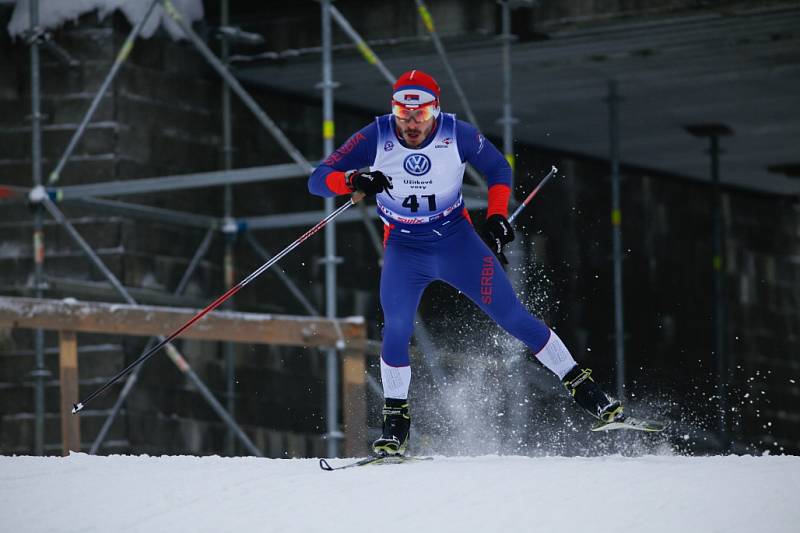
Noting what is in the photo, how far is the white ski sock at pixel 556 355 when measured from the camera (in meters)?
9.19

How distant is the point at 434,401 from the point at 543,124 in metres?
6.32

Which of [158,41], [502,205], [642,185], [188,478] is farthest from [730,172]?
[188,478]

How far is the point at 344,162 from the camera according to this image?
9.07 meters

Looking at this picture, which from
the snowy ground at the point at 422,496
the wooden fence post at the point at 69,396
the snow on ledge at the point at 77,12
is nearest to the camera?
the snowy ground at the point at 422,496

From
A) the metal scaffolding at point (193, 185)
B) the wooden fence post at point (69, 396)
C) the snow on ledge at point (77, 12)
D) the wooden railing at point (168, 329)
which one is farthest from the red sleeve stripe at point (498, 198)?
the snow on ledge at point (77, 12)

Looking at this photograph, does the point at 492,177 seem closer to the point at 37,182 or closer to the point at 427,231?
the point at 427,231

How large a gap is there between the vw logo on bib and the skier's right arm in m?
0.21

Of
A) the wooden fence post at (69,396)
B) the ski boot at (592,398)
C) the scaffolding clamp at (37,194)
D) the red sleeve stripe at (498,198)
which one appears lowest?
the wooden fence post at (69,396)

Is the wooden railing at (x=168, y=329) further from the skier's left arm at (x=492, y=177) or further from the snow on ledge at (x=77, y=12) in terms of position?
the snow on ledge at (x=77, y=12)

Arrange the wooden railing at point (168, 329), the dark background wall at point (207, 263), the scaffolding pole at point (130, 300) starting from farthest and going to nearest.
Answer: the dark background wall at point (207, 263)
the scaffolding pole at point (130, 300)
the wooden railing at point (168, 329)

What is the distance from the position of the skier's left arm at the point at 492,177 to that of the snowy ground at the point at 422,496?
1.12m

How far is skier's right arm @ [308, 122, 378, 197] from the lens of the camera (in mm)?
8984

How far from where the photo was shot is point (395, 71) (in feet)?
50.0

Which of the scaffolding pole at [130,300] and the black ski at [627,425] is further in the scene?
the scaffolding pole at [130,300]
